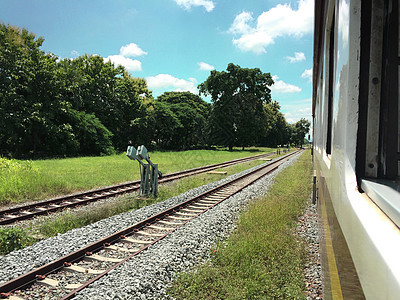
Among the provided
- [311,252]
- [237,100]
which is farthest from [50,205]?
[237,100]

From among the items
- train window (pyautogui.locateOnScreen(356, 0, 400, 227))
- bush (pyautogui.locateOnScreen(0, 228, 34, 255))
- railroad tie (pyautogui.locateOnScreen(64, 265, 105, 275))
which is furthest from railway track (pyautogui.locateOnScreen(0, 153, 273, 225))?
train window (pyautogui.locateOnScreen(356, 0, 400, 227))

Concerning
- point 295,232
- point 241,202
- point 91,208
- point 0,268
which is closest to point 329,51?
point 295,232

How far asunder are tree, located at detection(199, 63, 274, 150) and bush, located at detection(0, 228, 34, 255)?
3770 cm

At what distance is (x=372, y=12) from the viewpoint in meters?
1.03

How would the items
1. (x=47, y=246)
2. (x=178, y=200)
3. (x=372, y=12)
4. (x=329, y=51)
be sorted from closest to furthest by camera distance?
(x=372, y=12) → (x=329, y=51) → (x=47, y=246) → (x=178, y=200)

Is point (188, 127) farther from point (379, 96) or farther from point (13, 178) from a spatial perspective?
point (379, 96)

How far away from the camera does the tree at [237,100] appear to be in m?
41.8

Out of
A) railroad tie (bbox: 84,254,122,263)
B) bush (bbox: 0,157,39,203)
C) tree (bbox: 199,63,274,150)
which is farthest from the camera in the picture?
tree (bbox: 199,63,274,150)

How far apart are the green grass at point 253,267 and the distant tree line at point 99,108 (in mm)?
22903

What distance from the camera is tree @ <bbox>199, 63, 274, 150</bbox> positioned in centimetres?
4178

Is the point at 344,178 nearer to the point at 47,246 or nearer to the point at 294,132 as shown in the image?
the point at 47,246

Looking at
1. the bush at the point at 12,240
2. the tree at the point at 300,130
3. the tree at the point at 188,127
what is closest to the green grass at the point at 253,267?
the bush at the point at 12,240

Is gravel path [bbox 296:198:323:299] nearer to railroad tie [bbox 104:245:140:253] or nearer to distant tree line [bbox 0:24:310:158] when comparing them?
railroad tie [bbox 104:245:140:253]

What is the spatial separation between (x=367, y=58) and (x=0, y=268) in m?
5.32
